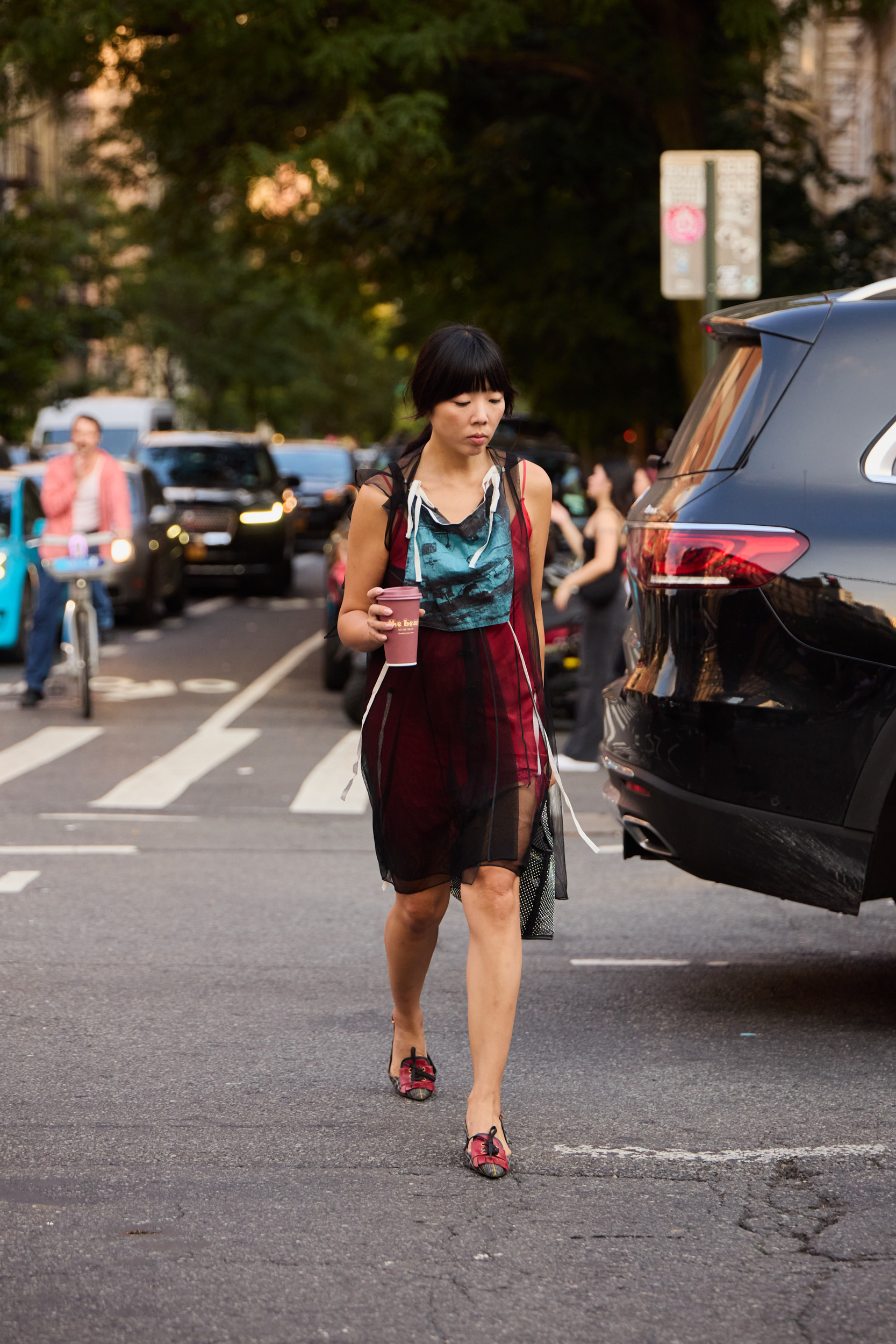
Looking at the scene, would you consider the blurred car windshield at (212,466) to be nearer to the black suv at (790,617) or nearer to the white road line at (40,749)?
the white road line at (40,749)

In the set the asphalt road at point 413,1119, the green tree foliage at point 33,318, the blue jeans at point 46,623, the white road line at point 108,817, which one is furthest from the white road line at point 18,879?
the green tree foliage at point 33,318

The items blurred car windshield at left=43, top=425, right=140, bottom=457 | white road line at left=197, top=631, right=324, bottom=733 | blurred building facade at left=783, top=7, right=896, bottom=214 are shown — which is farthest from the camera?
blurred car windshield at left=43, top=425, right=140, bottom=457

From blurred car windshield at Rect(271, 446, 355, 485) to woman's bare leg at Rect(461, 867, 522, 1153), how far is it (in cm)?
2909

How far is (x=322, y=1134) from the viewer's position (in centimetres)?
450

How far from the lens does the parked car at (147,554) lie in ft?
62.5

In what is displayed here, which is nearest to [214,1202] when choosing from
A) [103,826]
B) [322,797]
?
[103,826]

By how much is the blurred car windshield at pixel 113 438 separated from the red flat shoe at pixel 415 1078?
33832 mm

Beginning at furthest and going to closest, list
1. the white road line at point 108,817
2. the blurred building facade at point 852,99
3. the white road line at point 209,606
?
the blurred building facade at point 852,99 → the white road line at point 209,606 → the white road line at point 108,817

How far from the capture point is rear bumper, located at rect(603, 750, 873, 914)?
490 centimetres

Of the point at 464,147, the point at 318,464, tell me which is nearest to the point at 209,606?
the point at 464,147

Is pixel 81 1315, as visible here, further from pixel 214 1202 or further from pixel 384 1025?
pixel 384 1025

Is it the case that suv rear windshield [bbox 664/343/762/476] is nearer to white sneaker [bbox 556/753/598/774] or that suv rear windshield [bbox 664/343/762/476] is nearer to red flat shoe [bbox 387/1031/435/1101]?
red flat shoe [bbox 387/1031/435/1101]

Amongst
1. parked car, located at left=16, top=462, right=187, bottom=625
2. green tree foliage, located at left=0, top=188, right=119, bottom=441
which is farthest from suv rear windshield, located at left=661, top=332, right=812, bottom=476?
green tree foliage, located at left=0, top=188, right=119, bottom=441

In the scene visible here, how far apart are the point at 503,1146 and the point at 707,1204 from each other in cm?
47
